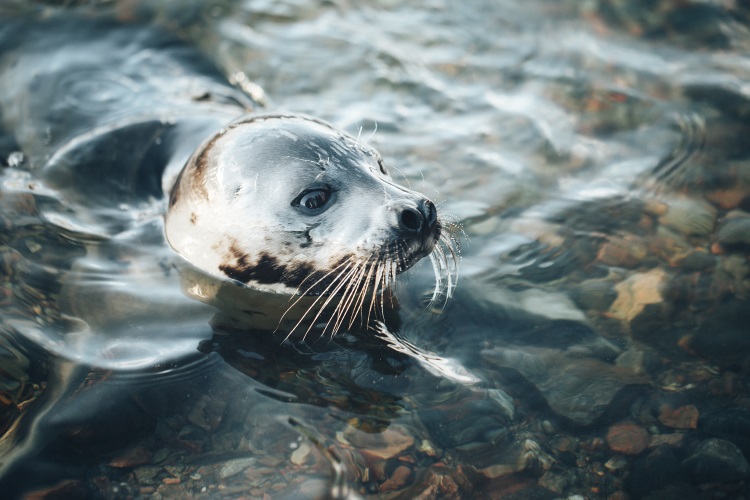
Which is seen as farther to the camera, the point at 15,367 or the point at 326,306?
the point at 326,306

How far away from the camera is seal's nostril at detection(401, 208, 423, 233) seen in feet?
10.8

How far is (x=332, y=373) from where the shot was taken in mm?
3182

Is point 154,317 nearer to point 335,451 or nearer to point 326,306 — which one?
point 326,306

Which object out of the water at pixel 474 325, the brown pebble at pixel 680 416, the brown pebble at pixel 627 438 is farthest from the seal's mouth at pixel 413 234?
the brown pebble at pixel 680 416

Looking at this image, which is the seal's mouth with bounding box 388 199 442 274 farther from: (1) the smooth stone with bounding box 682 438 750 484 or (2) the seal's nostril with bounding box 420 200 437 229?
(1) the smooth stone with bounding box 682 438 750 484

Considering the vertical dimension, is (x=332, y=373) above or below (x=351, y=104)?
below

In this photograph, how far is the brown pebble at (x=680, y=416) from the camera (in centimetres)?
293

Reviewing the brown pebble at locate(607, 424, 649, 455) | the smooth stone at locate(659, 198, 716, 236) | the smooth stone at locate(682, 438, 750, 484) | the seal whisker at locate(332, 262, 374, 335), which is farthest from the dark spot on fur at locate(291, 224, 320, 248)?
the smooth stone at locate(659, 198, 716, 236)

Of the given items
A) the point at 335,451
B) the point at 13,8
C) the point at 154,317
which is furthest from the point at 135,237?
the point at 13,8

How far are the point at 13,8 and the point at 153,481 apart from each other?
4629mm

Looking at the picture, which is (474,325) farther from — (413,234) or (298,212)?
(298,212)

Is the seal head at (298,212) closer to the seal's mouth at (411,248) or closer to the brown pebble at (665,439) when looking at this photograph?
the seal's mouth at (411,248)

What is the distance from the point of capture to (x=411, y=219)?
3.29 metres

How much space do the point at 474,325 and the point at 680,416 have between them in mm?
932
